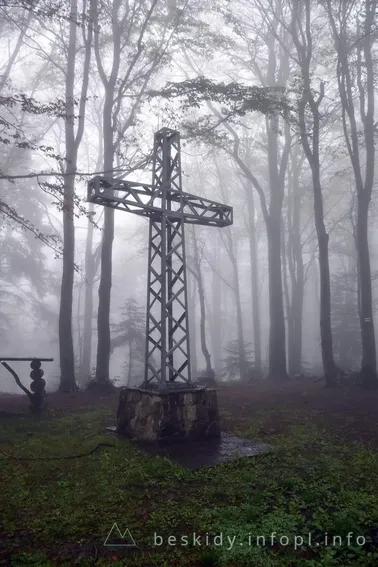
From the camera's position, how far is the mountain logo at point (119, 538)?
13.4 ft

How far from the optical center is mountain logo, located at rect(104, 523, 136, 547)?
408cm

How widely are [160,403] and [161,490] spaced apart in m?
2.07

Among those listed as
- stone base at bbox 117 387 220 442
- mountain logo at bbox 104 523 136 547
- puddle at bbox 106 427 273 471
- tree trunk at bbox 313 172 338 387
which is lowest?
mountain logo at bbox 104 523 136 547

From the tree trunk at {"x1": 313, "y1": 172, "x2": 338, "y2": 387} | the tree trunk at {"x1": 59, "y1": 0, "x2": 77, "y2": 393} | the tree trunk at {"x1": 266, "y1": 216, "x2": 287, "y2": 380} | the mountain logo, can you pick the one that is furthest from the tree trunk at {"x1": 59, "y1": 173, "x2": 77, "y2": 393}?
the mountain logo

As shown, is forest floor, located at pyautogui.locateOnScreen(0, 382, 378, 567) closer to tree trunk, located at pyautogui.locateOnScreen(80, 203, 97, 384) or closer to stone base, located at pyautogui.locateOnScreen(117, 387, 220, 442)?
stone base, located at pyautogui.locateOnScreen(117, 387, 220, 442)

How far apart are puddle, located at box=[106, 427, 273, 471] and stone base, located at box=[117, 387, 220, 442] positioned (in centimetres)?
15

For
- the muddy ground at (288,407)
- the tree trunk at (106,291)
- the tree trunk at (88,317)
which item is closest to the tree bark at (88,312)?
the tree trunk at (88,317)

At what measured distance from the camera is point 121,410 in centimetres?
835

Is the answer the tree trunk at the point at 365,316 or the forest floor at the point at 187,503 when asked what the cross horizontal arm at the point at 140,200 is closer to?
the forest floor at the point at 187,503

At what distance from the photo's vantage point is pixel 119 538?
13.7 ft

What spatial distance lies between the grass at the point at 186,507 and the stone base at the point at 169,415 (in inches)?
21.7

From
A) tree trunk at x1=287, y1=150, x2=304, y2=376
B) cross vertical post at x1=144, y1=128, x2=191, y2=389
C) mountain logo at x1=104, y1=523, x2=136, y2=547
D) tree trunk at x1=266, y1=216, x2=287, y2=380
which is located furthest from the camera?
tree trunk at x1=287, y1=150, x2=304, y2=376

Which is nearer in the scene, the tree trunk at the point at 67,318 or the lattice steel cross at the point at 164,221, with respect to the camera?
the lattice steel cross at the point at 164,221

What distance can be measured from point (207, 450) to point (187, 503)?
2321 mm
